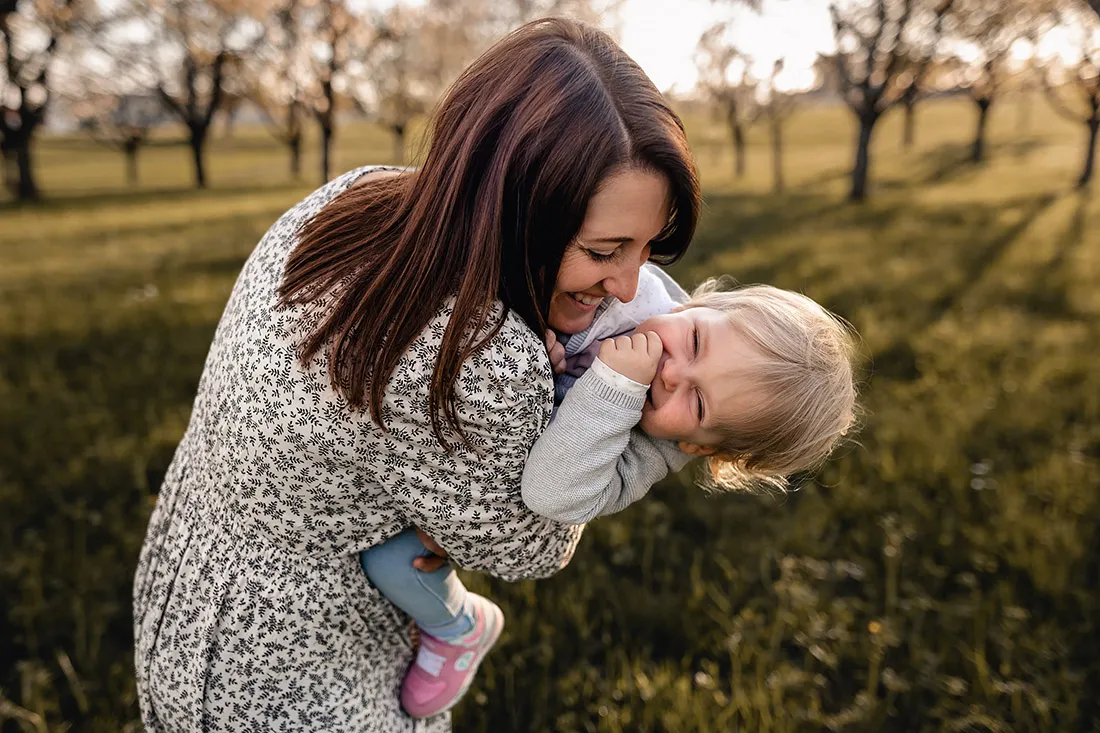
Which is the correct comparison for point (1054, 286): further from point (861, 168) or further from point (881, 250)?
point (861, 168)

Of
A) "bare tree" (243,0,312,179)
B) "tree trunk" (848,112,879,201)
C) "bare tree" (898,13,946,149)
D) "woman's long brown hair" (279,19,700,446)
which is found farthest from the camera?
"bare tree" (243,0,312,179)

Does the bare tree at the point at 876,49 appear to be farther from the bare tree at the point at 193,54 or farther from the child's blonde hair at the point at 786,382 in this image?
the bare tree at the point at 193,54

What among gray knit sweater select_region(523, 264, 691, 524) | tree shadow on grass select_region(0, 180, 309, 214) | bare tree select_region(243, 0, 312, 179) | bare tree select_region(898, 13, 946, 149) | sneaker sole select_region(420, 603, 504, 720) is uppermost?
bare tree select_region(243, 0, 312, 179)

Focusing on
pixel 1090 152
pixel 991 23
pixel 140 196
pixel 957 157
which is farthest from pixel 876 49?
pixel 140 196

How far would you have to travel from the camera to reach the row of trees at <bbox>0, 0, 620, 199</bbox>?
63.4ft

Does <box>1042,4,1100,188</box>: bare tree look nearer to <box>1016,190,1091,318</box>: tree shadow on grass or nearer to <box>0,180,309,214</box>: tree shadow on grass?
<box>1016,190,1091,318</box>: tree shadow on grass

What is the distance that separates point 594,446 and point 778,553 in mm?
2061

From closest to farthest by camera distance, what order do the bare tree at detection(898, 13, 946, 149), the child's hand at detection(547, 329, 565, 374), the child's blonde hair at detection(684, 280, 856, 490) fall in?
1. the child's hand at detection(547, 329, 565, 374)
2. the child's blonde hair at detection(684, 280, 856, 490)
3. the bare tree at detection(898, 13, 946, 149)

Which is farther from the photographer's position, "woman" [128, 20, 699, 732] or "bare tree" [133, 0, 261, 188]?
"bare tree" [133, 0, 261, 188]

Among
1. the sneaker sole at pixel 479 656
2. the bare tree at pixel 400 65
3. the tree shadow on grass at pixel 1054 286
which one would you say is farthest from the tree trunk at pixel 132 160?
the sneaker sole at pixel 479 656

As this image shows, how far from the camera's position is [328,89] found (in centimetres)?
2050

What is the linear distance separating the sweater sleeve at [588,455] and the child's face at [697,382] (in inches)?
5.0

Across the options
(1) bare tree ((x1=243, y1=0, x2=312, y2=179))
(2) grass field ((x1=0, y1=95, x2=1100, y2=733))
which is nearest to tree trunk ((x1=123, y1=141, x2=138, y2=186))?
(1) bare tree ((x1=243, y1=0, x2=312, y2=179))

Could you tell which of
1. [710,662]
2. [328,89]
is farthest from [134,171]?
[710,662]
